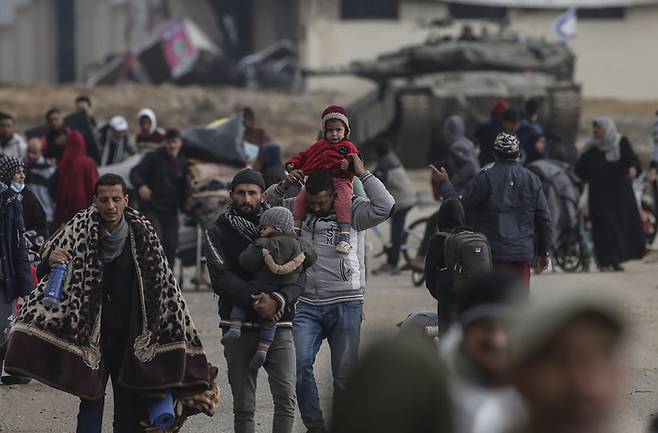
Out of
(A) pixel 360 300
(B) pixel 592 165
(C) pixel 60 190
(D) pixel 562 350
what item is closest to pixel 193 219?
(C) pixel 60 190

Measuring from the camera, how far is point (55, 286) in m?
7.05

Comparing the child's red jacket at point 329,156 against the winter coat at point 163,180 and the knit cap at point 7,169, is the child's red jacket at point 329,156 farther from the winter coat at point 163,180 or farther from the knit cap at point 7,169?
the winter coat at point 163,180

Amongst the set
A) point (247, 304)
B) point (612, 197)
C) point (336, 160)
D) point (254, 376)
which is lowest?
point (612, 197)

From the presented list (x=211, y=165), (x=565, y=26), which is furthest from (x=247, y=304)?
(x=565, y=26)

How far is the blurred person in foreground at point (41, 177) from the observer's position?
14.6m

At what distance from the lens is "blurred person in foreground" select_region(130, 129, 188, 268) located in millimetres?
14422

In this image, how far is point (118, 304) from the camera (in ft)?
23.7

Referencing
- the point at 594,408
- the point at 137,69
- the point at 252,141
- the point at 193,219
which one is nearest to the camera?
the point at 594,408

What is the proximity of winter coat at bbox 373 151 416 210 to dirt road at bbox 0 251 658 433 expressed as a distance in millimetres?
1509

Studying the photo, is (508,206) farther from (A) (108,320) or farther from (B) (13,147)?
(B) (13,147)

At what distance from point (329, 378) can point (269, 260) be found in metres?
2.94

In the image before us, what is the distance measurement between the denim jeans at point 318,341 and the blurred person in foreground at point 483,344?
389cm

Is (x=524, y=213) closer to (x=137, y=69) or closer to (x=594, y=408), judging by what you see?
(x=594, y=408)

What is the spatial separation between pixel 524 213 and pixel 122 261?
3361 mm
